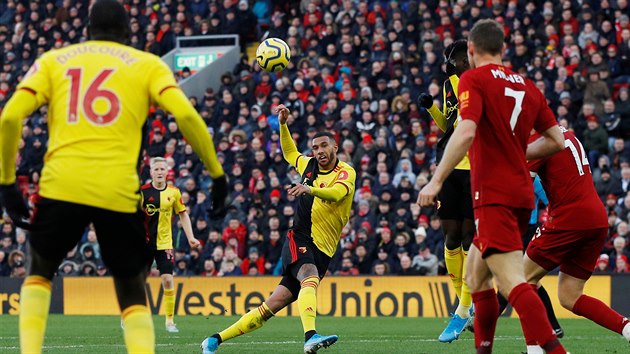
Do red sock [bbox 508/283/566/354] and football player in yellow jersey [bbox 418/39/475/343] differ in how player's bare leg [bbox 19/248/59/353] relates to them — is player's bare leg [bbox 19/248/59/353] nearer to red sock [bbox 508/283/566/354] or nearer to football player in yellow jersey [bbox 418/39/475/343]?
red sock [bbox 508/283/566/354]

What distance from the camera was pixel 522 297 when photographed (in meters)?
7.71

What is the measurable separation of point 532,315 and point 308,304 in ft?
11.7

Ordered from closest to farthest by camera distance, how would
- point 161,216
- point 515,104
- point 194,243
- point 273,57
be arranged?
1. point 515,104
2. point 273,57
3. point 194,243
4. point 161,216

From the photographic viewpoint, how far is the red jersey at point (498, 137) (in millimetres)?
7742

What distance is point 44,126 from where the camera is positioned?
94.0ft

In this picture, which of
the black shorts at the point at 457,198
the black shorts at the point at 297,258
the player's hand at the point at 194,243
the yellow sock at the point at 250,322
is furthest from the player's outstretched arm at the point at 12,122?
the player's hand at the point at 194,243

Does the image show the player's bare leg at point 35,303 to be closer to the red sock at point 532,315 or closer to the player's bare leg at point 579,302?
the red sock at point 532,315

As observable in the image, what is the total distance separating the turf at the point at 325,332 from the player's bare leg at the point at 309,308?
984 mm

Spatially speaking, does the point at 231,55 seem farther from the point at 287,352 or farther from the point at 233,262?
the point at 287,352

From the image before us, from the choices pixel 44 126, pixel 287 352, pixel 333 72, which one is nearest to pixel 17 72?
pixel 44 126

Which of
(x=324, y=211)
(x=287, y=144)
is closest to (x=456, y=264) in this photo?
(x=324, y=211)

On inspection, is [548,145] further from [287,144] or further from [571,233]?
[287,144]

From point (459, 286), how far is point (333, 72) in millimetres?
14321

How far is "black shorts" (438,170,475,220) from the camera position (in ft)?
39.4
